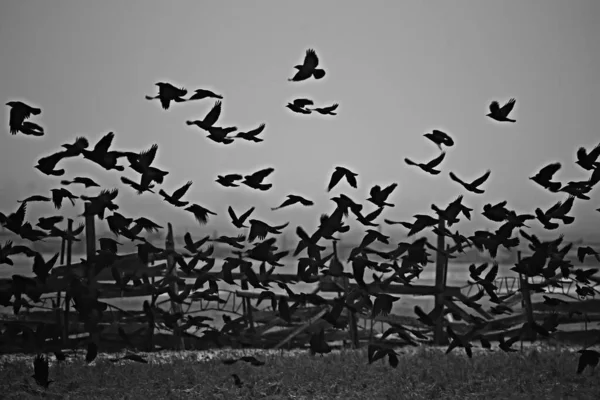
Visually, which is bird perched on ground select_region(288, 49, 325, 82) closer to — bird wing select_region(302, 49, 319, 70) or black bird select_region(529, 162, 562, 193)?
bird wing select_region(302, 49, 319, 70)

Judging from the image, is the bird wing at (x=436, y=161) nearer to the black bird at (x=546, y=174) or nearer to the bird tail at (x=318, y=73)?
the black bird at (x=546, y=174)

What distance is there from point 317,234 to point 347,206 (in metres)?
0.44

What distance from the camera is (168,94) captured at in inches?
271

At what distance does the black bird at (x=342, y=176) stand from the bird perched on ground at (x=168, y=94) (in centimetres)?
174

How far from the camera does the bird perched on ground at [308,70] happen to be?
6.85 meters

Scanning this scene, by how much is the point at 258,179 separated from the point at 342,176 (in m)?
0.89

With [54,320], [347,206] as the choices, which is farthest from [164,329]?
[347,206]

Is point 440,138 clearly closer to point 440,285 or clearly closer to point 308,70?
point 308,70

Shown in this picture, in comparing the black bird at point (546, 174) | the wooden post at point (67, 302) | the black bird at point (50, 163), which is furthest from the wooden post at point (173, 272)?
the black bird at point (546, 174)

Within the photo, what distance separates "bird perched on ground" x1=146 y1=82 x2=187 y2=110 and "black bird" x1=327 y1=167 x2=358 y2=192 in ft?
5.69

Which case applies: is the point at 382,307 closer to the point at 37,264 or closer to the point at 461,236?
the point at 461,236

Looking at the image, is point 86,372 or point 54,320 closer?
point 86,372

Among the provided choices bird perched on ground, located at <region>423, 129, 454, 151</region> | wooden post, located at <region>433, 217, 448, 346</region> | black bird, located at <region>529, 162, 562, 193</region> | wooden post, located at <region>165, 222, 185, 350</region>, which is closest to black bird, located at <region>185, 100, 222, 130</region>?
bird perched on ground, located at <region>423, 129, 454, 151</region>

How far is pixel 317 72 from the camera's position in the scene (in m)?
6.88
